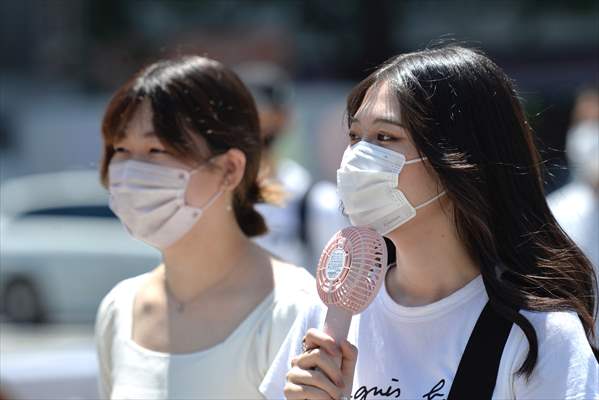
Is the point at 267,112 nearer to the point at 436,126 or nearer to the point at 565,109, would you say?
the point at 436,126

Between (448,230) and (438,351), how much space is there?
0.27 meters

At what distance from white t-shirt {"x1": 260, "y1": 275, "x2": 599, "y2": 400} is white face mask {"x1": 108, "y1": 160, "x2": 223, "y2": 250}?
2.43 feet

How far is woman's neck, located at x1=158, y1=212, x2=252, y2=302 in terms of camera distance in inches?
122

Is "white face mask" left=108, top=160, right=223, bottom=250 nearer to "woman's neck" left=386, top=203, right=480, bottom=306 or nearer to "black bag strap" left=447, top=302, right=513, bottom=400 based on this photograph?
"woman's neck" left=386, top=203, right=480, bottom=306

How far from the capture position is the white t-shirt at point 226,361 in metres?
2.85

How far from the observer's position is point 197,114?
10.2 feet

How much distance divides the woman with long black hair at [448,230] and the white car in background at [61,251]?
621cm

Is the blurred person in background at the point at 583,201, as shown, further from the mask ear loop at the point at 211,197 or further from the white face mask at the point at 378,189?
the white face mask at the point at 378,189

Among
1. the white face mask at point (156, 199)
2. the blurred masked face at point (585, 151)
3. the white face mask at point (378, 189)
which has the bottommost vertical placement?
the blurred masked face at point (585, 151)

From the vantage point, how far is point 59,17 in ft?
76.4

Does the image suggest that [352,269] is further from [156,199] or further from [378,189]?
[156,199]

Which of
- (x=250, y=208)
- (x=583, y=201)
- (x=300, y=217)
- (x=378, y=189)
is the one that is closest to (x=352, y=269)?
(x=378, y=189)

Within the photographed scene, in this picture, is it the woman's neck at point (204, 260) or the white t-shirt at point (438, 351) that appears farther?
the woman's neck at point (204, 260)

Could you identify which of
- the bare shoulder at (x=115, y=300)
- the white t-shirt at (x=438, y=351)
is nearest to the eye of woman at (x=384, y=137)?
the white t-shirt at (x=438, y=351)
